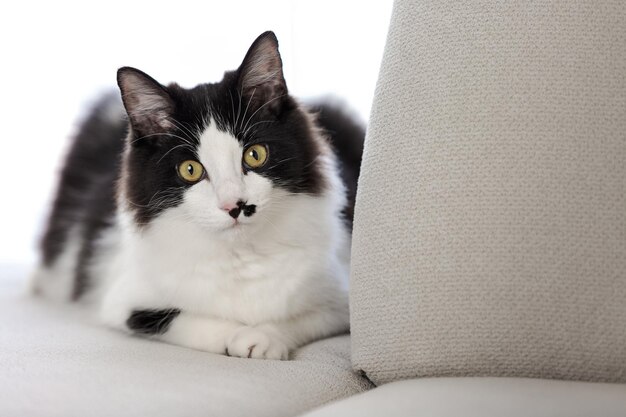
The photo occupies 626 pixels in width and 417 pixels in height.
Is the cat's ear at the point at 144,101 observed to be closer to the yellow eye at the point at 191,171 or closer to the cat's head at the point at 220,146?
the cat's head at the point at 220,146

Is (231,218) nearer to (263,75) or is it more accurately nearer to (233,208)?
(233,208)

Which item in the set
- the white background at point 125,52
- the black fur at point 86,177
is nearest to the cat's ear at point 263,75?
the black fur at point 86,177

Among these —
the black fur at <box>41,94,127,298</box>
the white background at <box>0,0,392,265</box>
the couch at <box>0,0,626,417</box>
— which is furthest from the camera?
the white background at <box>0,0,392,265</box>

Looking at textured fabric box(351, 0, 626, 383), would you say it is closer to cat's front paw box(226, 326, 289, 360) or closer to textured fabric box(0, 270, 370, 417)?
textured fabric box(0, 270, 370, 417)

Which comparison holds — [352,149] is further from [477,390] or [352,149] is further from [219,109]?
[477,390]

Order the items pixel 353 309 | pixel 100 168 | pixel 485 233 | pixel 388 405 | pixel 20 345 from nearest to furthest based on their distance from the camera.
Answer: pixel 388 405
pixel 485 233
pixel 353 309
pixel 20 345
pixel 100 168

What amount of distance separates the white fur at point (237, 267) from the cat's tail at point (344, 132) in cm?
47

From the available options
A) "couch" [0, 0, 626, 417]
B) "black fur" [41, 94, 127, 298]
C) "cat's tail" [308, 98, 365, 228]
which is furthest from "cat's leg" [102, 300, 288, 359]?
"cat's tail" [308, 98, 365, 228]

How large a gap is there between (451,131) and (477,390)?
1.33 ft

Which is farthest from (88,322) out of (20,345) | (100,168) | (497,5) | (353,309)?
(497,5)

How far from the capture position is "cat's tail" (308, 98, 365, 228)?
228cm

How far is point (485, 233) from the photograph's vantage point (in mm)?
1212

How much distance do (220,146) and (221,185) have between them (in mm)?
88

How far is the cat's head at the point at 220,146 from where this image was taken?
1.52 metres
